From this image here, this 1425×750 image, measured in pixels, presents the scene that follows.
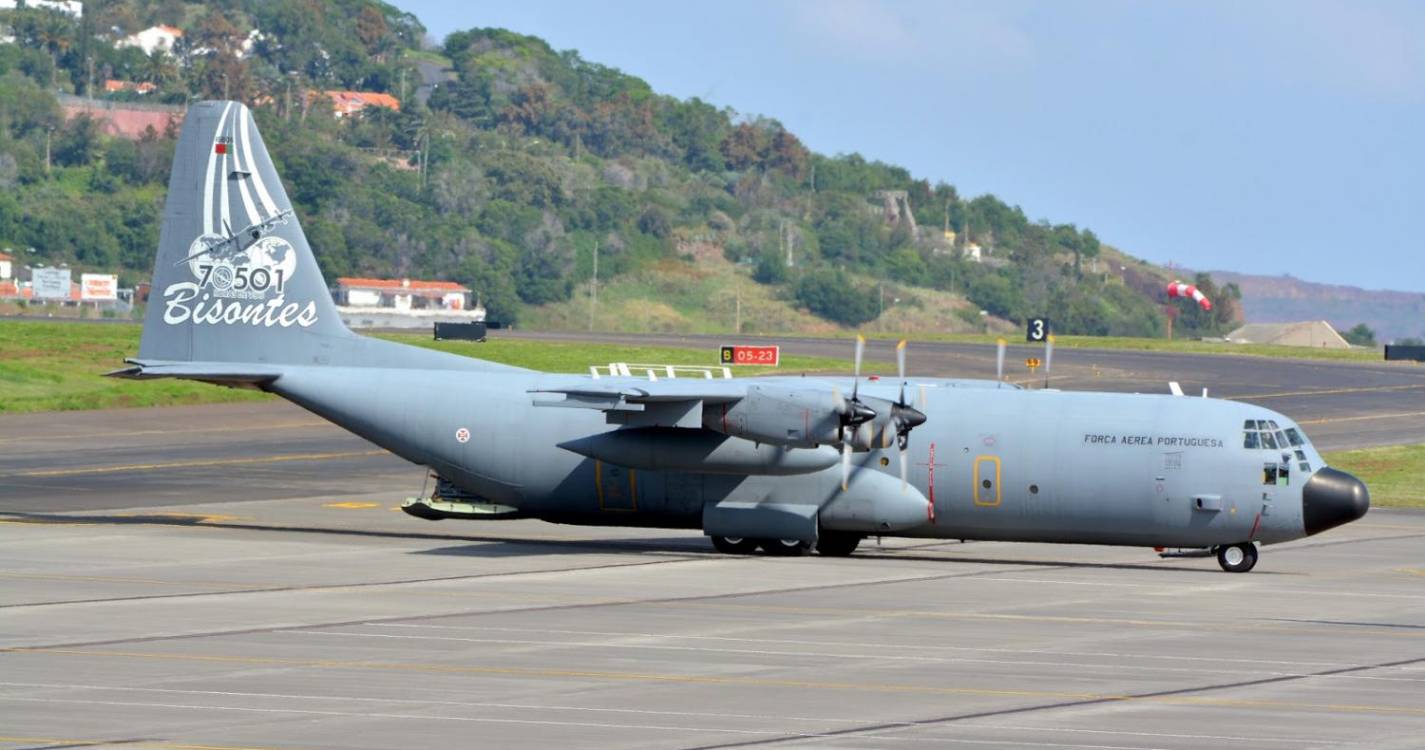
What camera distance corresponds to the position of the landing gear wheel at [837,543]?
37.6m

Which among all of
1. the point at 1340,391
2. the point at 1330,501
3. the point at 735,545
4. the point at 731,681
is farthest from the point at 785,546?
the point at 1340,391

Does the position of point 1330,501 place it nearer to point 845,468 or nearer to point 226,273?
point 845,468

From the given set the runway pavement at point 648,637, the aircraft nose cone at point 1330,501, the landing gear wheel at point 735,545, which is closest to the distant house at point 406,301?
the runway pavement at point 648,637

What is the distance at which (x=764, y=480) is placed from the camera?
120 ft

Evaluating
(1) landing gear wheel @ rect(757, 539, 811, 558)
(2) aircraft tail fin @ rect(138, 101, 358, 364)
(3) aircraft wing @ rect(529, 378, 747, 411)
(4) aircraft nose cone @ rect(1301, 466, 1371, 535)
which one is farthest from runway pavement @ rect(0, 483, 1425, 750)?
(2) aircraft tail fin @ rect(138, 101, 358, 364)

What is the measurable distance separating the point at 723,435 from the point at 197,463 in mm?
25179

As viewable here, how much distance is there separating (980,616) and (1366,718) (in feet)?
29.6

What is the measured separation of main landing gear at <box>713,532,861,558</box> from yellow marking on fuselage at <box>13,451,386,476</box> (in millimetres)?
21891

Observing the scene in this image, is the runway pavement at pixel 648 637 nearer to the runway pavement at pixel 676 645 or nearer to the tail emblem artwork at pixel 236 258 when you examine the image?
the runway pavement at pixel 676 645

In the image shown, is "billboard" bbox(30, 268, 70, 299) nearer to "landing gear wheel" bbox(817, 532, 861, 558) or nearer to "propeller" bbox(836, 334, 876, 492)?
"landing gear wheel" bbox(817, 532, 861, 558)

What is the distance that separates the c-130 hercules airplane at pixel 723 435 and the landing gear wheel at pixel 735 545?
43mm

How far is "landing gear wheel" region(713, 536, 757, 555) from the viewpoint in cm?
3759

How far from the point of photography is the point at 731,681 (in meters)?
21.8

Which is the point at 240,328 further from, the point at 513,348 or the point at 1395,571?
the point at 513,348
